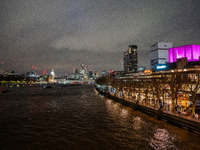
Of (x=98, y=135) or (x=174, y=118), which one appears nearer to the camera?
(x=98, y=135)

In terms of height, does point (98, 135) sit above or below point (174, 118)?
below

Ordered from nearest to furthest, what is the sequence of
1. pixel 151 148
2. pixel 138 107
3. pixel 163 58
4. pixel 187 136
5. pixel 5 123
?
pixel 151 148 → pixel 187 136 → pixel 5 123 → pixel 138 107 → pixel 163 58

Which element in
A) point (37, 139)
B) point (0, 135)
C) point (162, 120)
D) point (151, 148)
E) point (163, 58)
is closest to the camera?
point (151, 148)

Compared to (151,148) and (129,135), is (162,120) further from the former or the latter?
(151,148)

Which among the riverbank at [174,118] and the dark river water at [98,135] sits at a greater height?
the riverbank at [174,118]

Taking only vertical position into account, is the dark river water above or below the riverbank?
below

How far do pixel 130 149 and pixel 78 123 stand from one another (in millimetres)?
11910

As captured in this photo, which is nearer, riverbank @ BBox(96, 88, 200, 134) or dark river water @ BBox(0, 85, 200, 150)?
dark river water @ BBox(0, 85, 200, 150)

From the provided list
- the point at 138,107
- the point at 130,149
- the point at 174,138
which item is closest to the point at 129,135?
the point at 130,149

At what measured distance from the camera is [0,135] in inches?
816

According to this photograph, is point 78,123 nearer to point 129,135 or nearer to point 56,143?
point 56,143

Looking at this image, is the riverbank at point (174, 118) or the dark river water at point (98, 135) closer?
the dark river water at point (98, 135)

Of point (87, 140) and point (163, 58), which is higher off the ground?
point (163, 58)

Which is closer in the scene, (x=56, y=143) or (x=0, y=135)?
(x=56, y=143)
